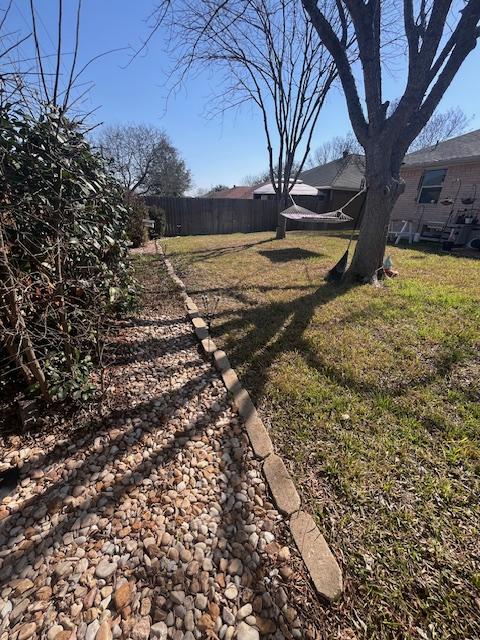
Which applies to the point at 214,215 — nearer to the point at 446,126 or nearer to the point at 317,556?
the point at 317,556

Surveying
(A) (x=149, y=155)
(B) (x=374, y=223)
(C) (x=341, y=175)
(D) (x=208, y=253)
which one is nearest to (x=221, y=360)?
(B) (x=374, y=223)

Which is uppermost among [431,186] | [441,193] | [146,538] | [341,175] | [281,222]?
[341,175]

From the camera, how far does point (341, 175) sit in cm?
1619

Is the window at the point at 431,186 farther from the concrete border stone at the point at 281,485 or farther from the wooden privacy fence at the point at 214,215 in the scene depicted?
the concrete border stone at the point at 281,485

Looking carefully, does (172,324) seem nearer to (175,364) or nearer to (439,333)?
(175,364)

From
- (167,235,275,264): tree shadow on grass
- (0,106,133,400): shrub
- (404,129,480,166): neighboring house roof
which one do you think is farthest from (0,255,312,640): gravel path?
(404,129,480,166): neighboring house roof

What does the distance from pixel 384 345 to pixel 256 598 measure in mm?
2328

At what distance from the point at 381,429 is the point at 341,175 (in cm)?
1791

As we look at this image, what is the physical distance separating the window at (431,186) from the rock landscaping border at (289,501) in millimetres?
11415

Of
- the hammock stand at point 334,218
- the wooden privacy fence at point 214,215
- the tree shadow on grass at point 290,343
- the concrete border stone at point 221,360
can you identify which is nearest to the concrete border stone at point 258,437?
the tree shadow on grass at point 290,343

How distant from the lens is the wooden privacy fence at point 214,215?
11.7 meters

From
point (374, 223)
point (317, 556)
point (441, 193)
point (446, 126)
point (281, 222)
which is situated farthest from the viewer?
point (446, 126)

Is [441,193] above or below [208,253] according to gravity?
above

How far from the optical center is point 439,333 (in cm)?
289
